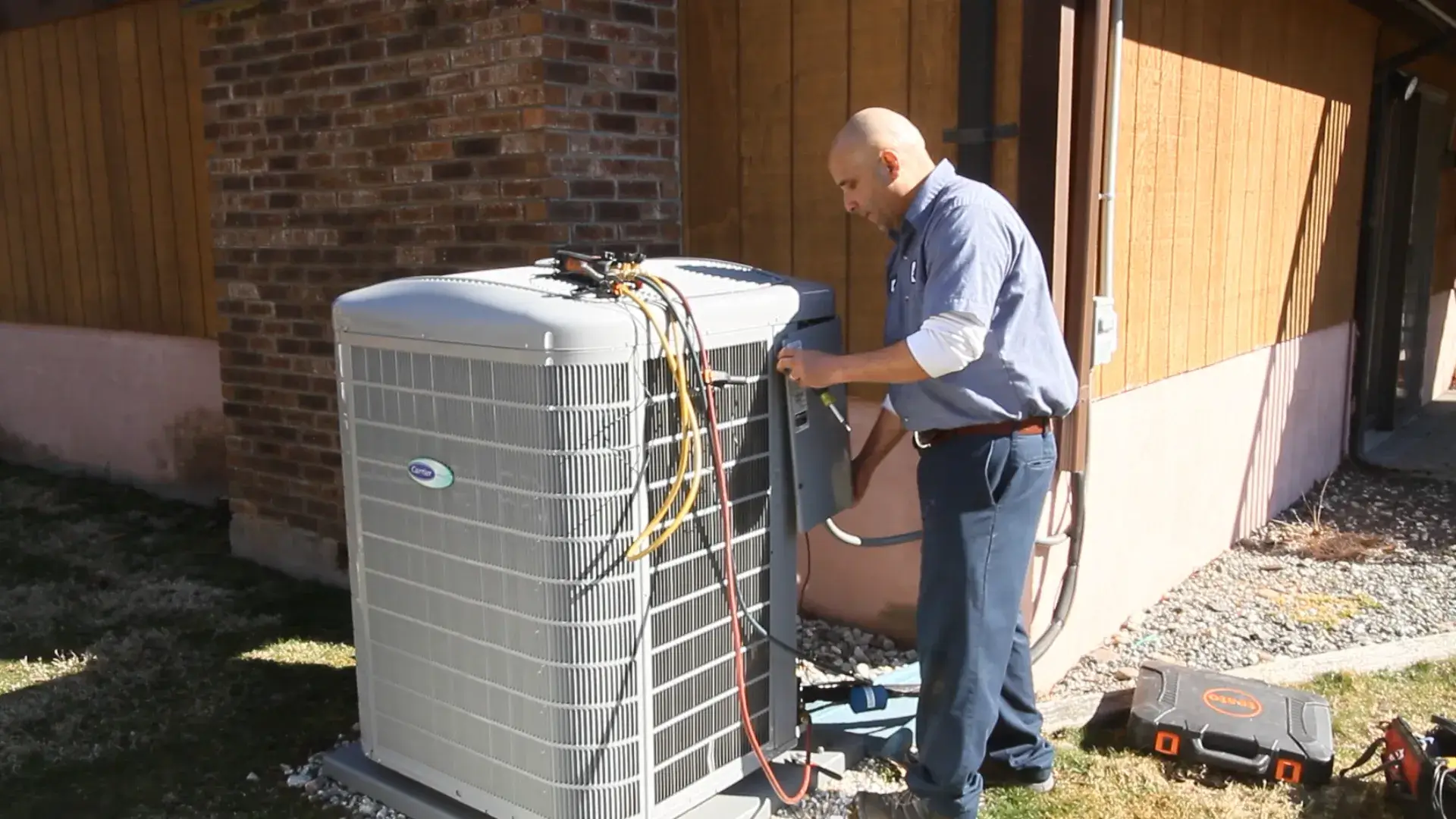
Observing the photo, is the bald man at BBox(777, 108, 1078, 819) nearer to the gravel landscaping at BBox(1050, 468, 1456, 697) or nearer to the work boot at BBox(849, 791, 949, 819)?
the work boot at BBox(849, 791, 949, 819)

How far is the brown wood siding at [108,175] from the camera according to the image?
20.1ft

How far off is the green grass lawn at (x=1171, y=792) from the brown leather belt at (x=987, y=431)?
3.45 ft

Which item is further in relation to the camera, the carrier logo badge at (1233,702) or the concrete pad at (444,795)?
the carrier logo badge at (1233,702)

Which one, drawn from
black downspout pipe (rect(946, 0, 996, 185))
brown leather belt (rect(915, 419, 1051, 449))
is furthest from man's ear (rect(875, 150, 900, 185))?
black downspout pipe (rect(946, 0, 996, 185))

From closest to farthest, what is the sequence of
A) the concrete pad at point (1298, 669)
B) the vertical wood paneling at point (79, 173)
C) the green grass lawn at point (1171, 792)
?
the green grass lawn at point (1171, 792) → the concrete pad at point (1298, 669) → the vertical wood paneling at point (79, 173)

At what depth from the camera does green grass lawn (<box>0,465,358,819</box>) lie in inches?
124

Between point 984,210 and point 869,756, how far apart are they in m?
1.61

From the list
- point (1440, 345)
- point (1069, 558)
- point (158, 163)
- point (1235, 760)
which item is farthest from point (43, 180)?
point (1440, 345)

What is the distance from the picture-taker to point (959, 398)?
8.73 ft

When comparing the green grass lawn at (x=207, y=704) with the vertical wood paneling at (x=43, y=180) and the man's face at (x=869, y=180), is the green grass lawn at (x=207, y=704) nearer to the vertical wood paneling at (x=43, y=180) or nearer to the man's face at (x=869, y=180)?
→ the man's face at (x=869, y=180)

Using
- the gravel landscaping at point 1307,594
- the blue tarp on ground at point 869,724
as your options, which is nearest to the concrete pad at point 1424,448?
the gravel landscaping at point 1307,594

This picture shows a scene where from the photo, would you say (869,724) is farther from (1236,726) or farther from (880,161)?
(880,161)

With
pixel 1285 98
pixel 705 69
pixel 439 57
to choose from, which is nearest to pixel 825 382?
pixel 705 69

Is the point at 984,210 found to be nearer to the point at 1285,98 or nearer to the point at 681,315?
the point at 681,315
